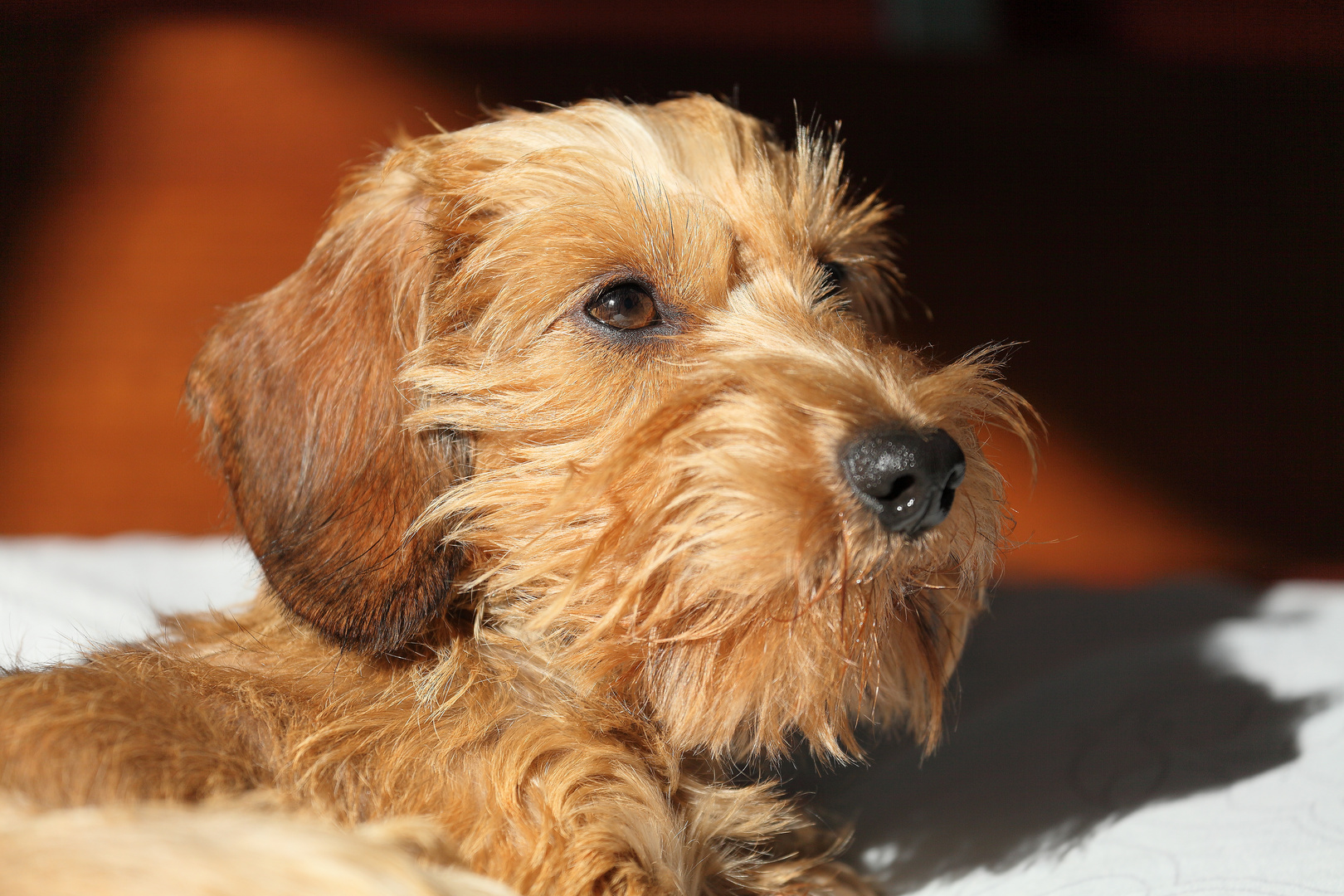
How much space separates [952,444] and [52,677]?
3.57ft

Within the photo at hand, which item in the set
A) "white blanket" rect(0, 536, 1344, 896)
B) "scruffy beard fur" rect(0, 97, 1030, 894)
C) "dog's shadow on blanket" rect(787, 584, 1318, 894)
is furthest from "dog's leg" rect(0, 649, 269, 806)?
A: "dog's shadow on blanket" rect(787, 584, 1318, 894)

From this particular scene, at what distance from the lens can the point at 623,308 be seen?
1388 millimetres

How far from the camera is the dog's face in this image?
1.15 metres

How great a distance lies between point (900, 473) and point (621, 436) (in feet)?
1.25

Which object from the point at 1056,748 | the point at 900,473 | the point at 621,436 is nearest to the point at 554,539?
the point at 621,436

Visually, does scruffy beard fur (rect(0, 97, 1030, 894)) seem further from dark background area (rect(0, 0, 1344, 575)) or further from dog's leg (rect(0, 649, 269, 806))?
dark background area (rect(0, 0, 1344, 575))

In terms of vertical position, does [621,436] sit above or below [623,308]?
below

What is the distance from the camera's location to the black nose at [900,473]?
110cm

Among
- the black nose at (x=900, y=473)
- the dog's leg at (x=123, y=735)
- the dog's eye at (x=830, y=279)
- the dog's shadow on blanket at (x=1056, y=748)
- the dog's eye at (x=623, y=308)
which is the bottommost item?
the dog's shadow on blanket at (x=1056, y=748)

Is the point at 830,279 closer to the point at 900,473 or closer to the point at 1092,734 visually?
the point at 900,473

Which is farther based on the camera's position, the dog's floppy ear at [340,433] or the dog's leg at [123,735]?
the dog's floppy ear at [340,433]

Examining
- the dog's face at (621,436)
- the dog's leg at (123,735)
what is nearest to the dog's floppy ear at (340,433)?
the dog's face at (621,436)

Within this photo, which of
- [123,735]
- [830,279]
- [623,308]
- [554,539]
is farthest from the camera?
[830,279]

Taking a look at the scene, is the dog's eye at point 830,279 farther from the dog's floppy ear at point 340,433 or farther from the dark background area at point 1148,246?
the dark background area at point 1148,246
